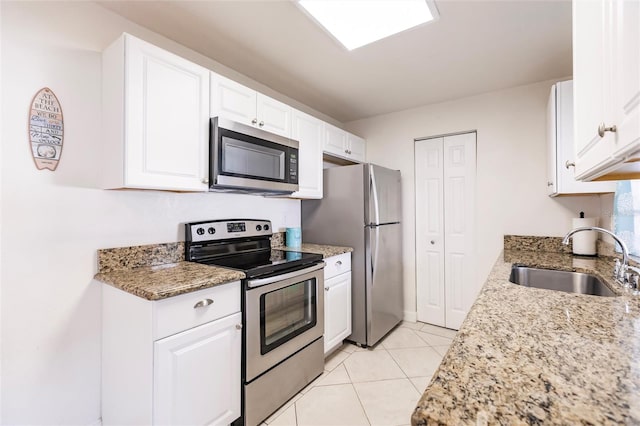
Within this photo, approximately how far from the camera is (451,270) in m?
3.04

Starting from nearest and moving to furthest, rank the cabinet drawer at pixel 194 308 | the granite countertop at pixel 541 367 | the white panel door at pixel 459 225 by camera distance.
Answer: the granite countertop at pixel 541 367
the cabinet drawer at pixel 194 308
the white panel door at pixel 459 225

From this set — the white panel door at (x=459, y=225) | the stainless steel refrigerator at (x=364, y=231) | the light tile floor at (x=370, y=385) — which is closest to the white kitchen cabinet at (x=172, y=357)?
the light tile floor at (x=370, y=385)

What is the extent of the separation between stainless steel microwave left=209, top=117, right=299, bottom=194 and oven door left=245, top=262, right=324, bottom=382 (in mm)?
647

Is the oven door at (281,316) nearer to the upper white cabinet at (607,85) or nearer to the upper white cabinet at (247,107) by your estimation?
the upper white cabinet at (247,107)

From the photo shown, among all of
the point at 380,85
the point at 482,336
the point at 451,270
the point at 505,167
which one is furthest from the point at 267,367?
the point at 505,167

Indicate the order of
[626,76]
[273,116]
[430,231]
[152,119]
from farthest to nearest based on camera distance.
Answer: [430,231]
[273,116]
[152,119]
[626,76]

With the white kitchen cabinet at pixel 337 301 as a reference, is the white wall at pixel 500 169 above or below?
above

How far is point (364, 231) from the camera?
8.48ft

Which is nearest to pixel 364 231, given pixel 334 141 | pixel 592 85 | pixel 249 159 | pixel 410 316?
pixel 334 141

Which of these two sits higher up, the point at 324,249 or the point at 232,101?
the point at 232,101

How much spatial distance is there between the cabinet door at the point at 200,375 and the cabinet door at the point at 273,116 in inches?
53.3

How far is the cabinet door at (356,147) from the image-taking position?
125 inches

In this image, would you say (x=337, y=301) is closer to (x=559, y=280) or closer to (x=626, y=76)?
(x=559, y=280)

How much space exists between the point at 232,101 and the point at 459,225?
8.02ft
